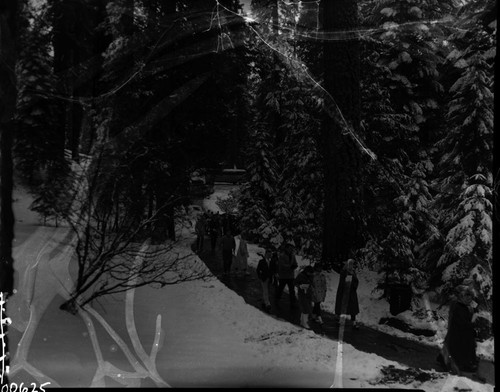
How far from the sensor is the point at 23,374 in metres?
4.77

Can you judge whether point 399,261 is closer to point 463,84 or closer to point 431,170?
point 431,170

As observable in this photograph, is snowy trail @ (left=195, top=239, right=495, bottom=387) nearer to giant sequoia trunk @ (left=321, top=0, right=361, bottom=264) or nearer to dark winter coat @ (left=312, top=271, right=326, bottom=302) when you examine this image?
dark winter coat @ (left=312, top=271, right=326, bottom=302)

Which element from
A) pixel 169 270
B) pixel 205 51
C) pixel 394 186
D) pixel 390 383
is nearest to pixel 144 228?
pixel 169 270

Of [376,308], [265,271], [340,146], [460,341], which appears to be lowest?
[460,341]

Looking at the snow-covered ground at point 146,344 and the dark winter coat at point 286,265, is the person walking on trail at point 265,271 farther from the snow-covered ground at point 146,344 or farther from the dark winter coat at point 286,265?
the snow-covered ground at point 146,344

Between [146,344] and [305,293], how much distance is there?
235cm

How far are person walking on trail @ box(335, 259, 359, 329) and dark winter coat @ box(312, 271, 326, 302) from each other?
26cm

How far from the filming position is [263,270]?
284 inches

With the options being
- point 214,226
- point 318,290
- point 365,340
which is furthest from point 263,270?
point 365,340

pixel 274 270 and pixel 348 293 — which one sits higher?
pixel 274 270

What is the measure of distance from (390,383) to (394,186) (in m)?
3.23

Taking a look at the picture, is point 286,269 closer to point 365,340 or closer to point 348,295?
point 348,295

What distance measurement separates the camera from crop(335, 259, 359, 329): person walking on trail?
6531mm

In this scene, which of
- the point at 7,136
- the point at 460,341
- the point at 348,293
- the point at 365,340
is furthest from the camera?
the point at 348,293
